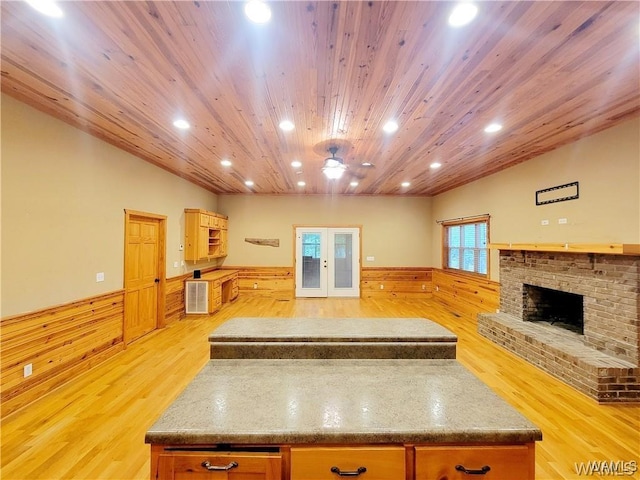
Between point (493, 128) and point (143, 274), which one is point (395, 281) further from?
point (143, 274)

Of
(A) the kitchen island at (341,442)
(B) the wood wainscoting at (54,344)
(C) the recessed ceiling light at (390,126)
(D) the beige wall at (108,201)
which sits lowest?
(B) the wood wainscoting at (54,344)

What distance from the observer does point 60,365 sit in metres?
3.03

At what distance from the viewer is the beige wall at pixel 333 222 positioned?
7789 mm

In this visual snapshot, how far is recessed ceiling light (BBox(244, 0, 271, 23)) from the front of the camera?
151 centimetres

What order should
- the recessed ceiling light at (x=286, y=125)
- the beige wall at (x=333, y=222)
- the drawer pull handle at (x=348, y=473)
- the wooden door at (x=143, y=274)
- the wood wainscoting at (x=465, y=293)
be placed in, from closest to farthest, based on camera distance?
the drawer pull handle at (x=348, y=473) → the recessed ceiling light at (x=286, y=125) → the wooden door at (x=143, y=274) → the wood wainscoting at (x=465, y=293) → the beige wall at (x=333, y=222)

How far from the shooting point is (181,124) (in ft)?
10.2

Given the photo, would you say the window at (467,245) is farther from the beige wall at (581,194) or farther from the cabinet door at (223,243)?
the cabinet door at (223,243)

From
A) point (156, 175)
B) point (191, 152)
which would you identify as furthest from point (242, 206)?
point (191, 152)

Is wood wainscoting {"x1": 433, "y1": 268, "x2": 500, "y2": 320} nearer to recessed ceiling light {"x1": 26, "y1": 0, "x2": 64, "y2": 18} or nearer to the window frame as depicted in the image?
the window frame

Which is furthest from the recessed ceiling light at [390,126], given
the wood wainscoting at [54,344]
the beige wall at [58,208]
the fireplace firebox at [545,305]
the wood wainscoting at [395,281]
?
the wood wainscoting at [395,281]

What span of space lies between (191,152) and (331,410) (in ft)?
13.2

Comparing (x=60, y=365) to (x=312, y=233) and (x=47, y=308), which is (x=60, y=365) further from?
(x=312, y=233)

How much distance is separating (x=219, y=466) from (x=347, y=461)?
46 cm

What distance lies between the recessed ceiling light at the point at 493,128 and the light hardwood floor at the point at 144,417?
2834 millimetres
